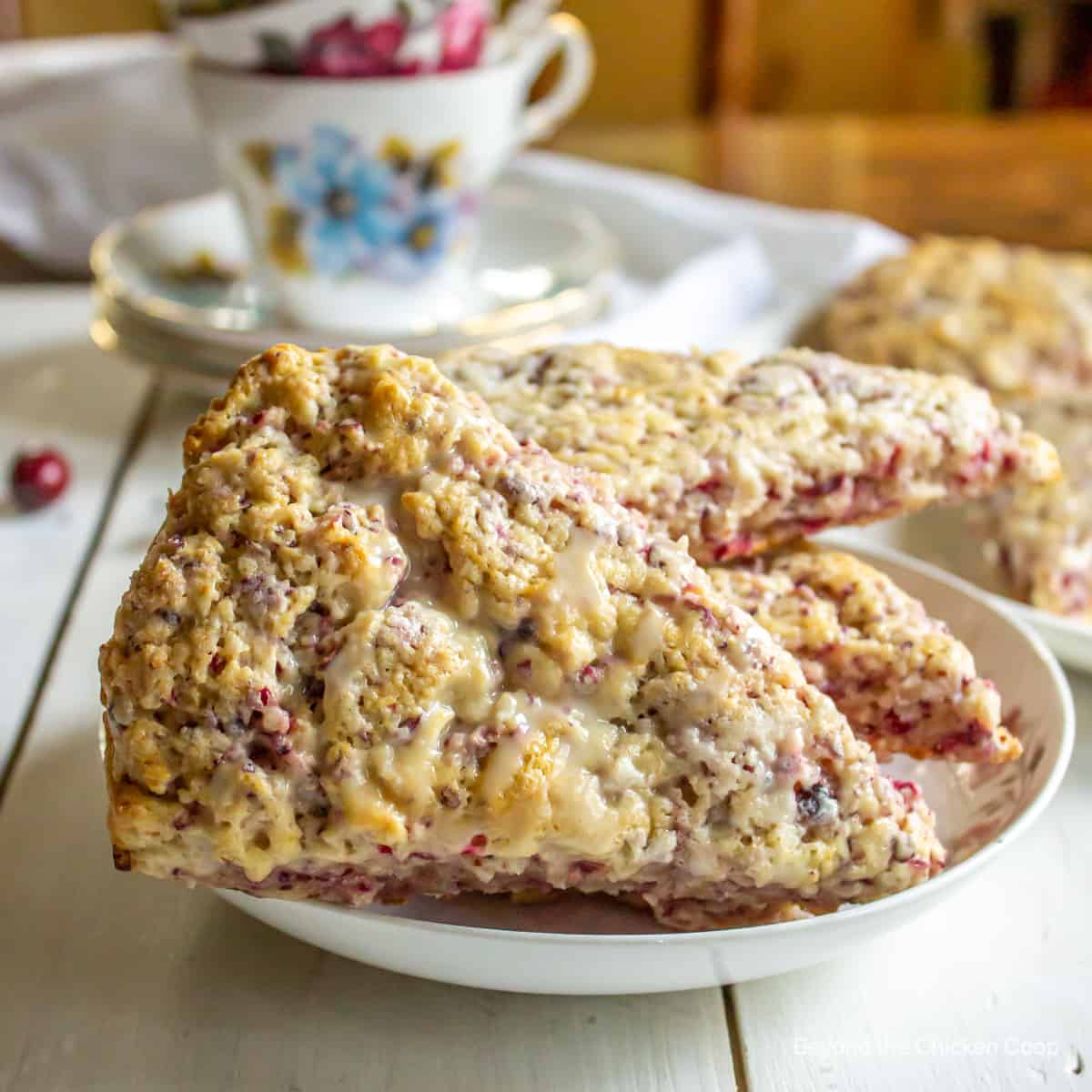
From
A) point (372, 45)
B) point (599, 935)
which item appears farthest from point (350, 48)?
point (599, 935)

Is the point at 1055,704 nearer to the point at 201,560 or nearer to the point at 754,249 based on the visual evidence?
the point at 201,560

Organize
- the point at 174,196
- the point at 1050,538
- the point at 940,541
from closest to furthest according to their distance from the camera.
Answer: the point at 1050,538, the point at 940,541, the point at 174,196

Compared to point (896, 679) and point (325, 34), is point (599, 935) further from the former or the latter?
point (325, 34)

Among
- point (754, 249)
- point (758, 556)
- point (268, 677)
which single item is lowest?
point (754, 249)

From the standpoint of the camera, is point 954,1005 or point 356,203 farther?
point 356,203

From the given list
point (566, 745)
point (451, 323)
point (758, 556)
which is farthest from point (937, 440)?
point (451, 323)

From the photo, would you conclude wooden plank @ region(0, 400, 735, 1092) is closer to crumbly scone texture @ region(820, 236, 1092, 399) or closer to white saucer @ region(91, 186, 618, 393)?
white saucer @ region(91, 186, 618, 393)
